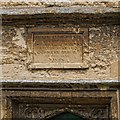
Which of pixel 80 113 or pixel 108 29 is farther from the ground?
pixel 108 29

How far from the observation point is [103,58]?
3828mm

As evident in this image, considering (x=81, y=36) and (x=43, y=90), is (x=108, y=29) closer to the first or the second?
(x=81, y=36)

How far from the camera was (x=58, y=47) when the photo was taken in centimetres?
386

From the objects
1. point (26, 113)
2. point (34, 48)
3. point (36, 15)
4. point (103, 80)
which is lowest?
point (26, 113)

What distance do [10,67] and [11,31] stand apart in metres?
0.33

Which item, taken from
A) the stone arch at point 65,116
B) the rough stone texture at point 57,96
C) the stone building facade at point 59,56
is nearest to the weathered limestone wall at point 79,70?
the stone building facade at point 59,56

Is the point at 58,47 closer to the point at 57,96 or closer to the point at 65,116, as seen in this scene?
the point at 57,96

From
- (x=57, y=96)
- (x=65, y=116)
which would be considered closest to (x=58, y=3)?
(x=57, y=96)

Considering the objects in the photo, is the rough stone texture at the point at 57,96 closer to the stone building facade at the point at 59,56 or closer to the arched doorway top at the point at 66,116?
the stone building facade at the point at 59,56

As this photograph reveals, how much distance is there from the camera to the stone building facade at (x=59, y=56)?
12.5 ft

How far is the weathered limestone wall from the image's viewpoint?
3.83m

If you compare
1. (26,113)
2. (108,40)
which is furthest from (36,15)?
(26,113)

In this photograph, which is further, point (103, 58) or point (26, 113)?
point (26, 113)

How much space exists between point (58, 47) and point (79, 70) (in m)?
0.28
